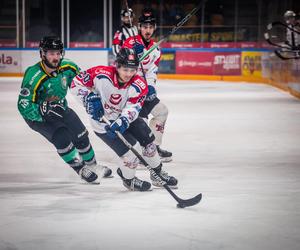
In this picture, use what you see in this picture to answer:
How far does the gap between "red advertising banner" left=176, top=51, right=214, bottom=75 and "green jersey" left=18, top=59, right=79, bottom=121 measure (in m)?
16.0

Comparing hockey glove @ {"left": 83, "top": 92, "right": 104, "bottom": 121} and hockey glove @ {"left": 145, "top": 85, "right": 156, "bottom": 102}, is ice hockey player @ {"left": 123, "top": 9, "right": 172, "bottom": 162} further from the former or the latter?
hockey glove @ {"left": 83, "top": 92, "right": 104, "bottom": 121}

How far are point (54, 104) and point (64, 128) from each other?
22 cm

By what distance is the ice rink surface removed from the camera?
4.06 m

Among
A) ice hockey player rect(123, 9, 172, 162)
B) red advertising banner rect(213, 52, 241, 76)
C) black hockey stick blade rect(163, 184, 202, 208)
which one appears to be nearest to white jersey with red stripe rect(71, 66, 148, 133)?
black hockey stick blade rect(163, 184, 202, 208)

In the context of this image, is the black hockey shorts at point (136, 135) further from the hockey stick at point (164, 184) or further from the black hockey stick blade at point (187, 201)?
the black hockey stick blade at point (187, 201)

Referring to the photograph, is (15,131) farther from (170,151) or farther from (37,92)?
(37,92)

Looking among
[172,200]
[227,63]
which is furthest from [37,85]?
[227,63]

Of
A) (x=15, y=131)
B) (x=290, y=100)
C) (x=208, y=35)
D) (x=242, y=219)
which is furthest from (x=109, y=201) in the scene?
(x=208, y=35)

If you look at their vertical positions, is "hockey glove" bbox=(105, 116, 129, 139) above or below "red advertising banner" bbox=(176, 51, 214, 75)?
above

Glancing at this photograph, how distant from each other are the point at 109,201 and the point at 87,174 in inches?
28.5

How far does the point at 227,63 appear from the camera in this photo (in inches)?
854

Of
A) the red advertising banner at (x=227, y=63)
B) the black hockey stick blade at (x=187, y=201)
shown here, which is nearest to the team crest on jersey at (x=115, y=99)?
the black hockey stick blade at (x=187, y=201)

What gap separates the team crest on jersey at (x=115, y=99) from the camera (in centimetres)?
558

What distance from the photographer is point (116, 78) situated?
552 centimetres
